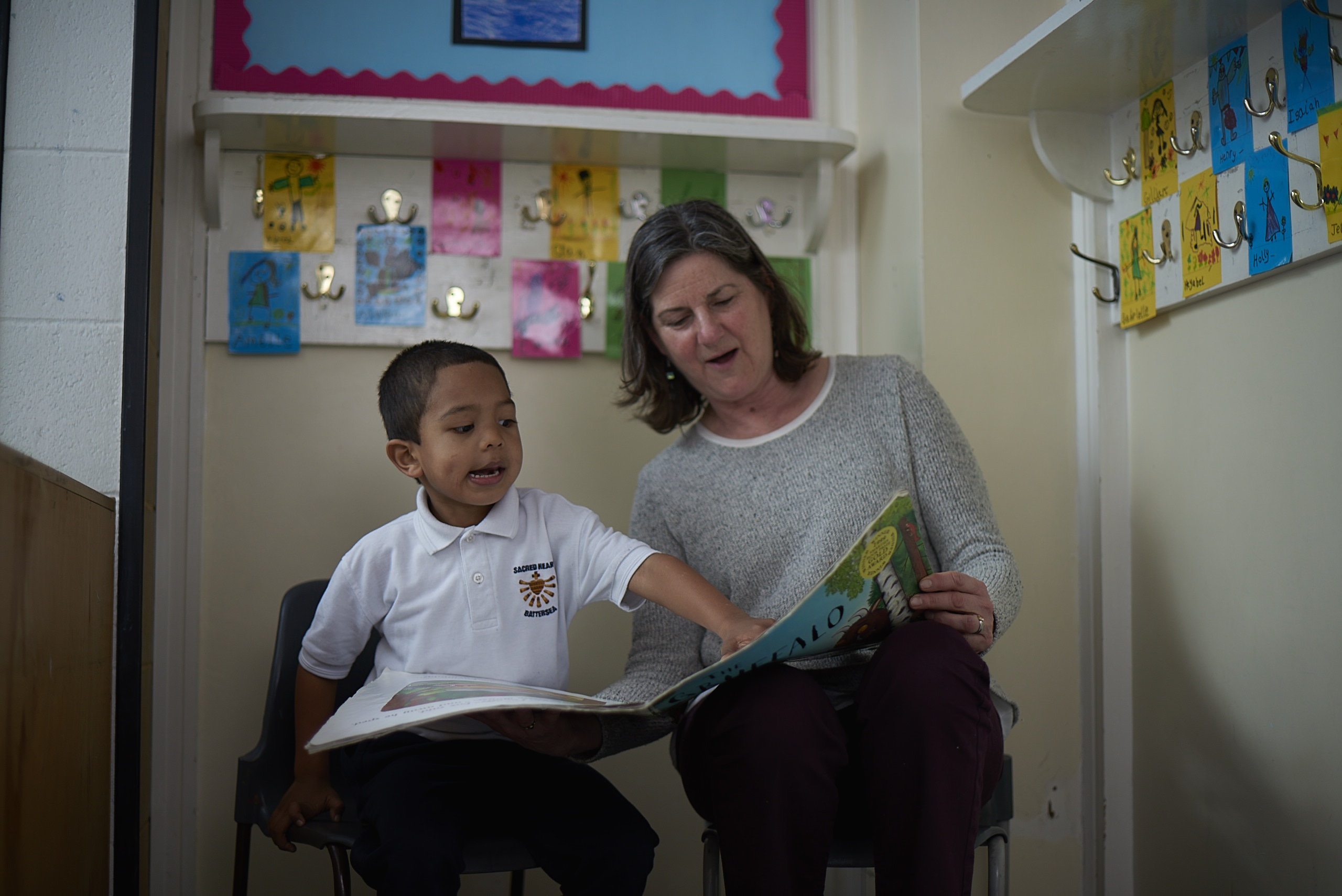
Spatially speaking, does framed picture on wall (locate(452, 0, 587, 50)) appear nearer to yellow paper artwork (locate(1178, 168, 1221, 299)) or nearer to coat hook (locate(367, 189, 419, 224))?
coat hook (locate(367, 189, 419, 224))

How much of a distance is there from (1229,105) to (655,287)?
2.69 ft

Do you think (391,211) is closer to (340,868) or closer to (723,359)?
Result: (723,359)

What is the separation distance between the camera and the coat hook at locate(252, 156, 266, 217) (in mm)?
1736

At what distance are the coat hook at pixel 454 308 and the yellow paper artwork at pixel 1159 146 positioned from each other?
3.69 ft

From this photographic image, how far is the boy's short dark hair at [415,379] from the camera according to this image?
1.31 m

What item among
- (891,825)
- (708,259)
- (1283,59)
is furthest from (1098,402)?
(891,825)

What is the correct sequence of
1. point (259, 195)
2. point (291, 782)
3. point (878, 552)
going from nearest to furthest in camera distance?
point (878, 552), point (291, 782), point (259, 195)

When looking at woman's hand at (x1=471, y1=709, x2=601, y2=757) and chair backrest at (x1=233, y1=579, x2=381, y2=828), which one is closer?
woman's hand at (x1=471, y1=709, x2=601, y2=757)

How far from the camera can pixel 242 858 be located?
4.50ft

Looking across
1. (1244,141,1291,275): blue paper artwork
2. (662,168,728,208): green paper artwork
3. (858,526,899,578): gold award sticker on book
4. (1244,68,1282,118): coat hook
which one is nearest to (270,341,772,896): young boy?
(858,526,899,578): gold award sticker on book

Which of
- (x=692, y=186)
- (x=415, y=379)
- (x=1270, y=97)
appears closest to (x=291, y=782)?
(x=415, y=379)

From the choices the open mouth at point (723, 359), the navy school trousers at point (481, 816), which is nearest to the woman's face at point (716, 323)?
the open mouth at point (723, 359)

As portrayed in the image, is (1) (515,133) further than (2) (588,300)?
No

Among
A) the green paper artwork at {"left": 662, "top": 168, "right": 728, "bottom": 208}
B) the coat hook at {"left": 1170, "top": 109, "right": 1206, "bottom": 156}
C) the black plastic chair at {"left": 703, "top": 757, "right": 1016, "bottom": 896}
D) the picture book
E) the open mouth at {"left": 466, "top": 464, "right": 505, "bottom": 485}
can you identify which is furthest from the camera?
the green paper artwork at {"left": 662, "top": 168, "right": 728, "bottom": 208}
